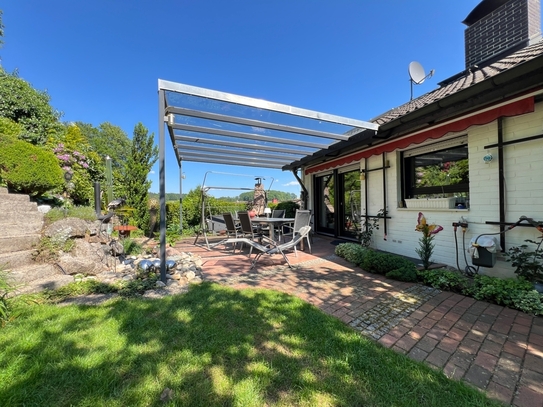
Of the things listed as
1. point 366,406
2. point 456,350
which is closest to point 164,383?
point 366,406

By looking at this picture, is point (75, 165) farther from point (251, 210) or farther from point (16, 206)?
point (251, 210)

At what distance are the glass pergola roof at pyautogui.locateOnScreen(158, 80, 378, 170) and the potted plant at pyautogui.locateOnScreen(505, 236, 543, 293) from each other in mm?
3030

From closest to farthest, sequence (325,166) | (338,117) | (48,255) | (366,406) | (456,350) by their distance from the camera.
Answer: (366,406)
(456,350)
(48,255)
(338,117)
(325,166)

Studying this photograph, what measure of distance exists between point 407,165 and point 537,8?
4252 millimetres

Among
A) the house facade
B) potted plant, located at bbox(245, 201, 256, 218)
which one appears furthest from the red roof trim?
potted plant, located at bbox(245, 201, 256, 218)

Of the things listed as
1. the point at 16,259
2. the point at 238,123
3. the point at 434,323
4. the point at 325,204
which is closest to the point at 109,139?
the point at 325,204

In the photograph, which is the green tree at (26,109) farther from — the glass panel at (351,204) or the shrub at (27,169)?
the glass panel at (351,204)

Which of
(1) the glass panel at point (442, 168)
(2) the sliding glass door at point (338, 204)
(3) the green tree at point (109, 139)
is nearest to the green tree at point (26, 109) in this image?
(2) the sliding glass door at point (338, 204)

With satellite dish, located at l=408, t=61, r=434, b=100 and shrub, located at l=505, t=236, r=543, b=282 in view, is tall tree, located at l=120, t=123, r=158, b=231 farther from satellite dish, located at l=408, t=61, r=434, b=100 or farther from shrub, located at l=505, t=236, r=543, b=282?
shrub, located at l=505, t=236, r=543, b=282

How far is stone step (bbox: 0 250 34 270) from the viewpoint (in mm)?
3122

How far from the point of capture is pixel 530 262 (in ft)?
9.79

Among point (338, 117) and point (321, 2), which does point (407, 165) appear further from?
point (321, 2)

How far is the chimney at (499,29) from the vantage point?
15.5 feet

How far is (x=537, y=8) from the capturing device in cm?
479
